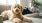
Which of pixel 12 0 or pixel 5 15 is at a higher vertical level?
pixel 12 0

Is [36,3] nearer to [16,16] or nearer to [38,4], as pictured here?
[38,4]

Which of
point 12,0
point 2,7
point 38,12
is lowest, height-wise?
point 38,12

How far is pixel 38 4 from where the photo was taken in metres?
2.47

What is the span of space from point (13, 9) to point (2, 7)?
71 cm

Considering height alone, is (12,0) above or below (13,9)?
above

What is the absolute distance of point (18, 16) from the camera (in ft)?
5.34

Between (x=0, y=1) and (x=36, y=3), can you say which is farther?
(x=0, y=1)

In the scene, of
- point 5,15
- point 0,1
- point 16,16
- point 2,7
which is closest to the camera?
point 16,16

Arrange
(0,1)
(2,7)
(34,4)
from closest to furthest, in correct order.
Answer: (2,7) < (34,4) < (0,1)

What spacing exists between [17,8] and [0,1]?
1.26 meters

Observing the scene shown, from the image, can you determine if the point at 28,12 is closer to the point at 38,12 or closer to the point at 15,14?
the point at 38,12

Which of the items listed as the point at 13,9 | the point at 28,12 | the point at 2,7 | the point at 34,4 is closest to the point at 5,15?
the point at 13,9

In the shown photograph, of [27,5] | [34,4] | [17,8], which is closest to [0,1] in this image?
[27,5]

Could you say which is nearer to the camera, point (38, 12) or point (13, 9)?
point (13, 9)
